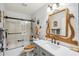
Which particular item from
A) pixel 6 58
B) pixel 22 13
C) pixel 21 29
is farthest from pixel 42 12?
pixel 6 58

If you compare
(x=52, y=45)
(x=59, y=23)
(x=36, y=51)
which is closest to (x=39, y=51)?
(x=36, y=51)

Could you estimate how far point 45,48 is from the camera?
1505 millimetres

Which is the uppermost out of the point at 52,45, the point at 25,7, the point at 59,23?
the point at 25,7

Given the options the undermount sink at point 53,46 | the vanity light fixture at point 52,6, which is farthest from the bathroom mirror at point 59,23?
the undermount sink at point 53,46

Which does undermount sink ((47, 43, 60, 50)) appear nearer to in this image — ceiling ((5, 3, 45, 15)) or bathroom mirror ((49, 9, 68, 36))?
bathroom mirror ((49, 9, 68, 36))

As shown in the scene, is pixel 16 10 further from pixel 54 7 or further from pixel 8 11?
pixel 54 7

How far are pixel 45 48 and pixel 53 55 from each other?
152mm

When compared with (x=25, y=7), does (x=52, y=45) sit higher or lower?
lower

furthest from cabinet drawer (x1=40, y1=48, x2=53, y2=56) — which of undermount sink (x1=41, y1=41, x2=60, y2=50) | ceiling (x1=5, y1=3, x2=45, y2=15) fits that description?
ceiling (x1=5, y1=3, x2=45, y2=15)

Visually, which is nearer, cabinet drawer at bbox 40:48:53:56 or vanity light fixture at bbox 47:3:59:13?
cabinet drawer at bbox 40:48:53:56

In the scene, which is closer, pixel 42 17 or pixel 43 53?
pixel 43 53

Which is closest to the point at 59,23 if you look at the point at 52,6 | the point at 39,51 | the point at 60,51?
the point at 52,6

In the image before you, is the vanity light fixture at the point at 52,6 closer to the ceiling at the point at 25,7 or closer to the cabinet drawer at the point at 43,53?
the ceiling at the point at 25,7

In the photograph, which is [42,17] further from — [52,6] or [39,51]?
[39,51]
